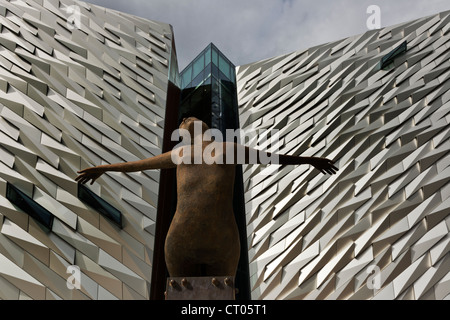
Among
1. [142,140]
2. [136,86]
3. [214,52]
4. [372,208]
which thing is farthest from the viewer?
[214,52]

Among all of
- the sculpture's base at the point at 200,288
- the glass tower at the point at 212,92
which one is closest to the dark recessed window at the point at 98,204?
the glass tower at the point at 212,92

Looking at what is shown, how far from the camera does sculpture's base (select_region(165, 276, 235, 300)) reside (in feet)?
18.9

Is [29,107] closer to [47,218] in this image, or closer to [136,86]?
[47,218]

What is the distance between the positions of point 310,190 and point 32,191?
841cm

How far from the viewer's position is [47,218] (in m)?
14.4

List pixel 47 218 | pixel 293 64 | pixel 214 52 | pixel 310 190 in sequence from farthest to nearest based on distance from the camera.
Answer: pixel 214 52 → pixel 293 64 → pixel 310 190 → pixel 47 218

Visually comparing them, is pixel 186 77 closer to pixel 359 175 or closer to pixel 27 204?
pixel 359 175

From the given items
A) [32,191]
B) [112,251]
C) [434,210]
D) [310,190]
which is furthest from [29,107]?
[434,210]

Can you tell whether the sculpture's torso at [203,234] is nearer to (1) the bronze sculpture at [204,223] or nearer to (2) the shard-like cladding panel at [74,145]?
(1) the bronze sculpture at [204,223]

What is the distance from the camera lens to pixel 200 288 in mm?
5875

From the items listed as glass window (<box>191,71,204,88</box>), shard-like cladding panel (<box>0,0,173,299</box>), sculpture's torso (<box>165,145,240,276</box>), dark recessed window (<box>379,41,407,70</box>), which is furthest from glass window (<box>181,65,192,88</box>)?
sculpture's torso (<box>165,145,240,276</box>)

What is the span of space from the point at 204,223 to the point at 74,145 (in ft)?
37.7

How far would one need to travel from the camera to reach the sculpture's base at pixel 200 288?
5770mm

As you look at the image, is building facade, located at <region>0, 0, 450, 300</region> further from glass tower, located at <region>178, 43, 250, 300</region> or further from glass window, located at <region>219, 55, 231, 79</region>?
glass window, located at <region>219, 55, 231, 79</region>
